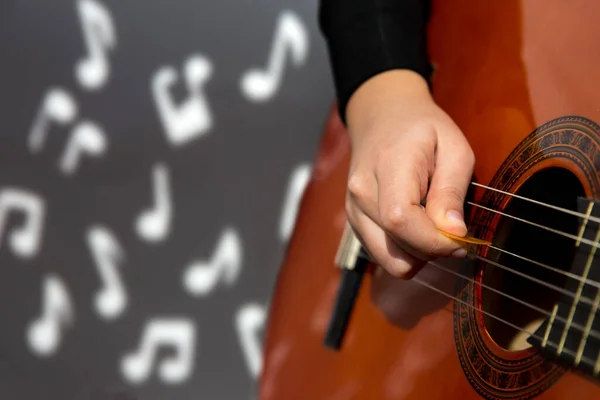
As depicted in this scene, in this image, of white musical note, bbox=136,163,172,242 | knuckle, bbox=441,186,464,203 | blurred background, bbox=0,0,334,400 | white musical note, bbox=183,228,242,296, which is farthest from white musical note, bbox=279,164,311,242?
knuckle, bbox=441,186,464,203

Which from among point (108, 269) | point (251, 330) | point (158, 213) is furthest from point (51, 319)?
point (251, 330)

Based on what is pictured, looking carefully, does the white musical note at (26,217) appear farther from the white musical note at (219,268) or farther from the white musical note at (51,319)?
the white musical note at (219,268)

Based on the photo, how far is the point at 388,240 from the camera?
2.14 feet

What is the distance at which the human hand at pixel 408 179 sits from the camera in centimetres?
58

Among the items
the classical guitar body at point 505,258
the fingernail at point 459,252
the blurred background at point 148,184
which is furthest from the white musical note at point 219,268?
the fingernail at point 459,252

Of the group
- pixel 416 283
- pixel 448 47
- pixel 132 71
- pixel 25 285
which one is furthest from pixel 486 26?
pixel 25 285

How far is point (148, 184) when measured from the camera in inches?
44.6

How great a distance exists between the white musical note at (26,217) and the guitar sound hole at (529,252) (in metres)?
0.88

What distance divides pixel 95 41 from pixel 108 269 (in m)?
0.46

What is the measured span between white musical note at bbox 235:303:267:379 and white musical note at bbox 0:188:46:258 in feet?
1.47

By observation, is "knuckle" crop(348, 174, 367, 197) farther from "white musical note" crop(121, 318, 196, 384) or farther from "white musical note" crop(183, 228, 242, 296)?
"white musical note" crop(121, 318, 196, 384)

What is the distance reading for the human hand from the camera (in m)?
0.58

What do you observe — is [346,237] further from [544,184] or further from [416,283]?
[544,184]

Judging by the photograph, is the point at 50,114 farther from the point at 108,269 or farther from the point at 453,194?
the point at 453,194
